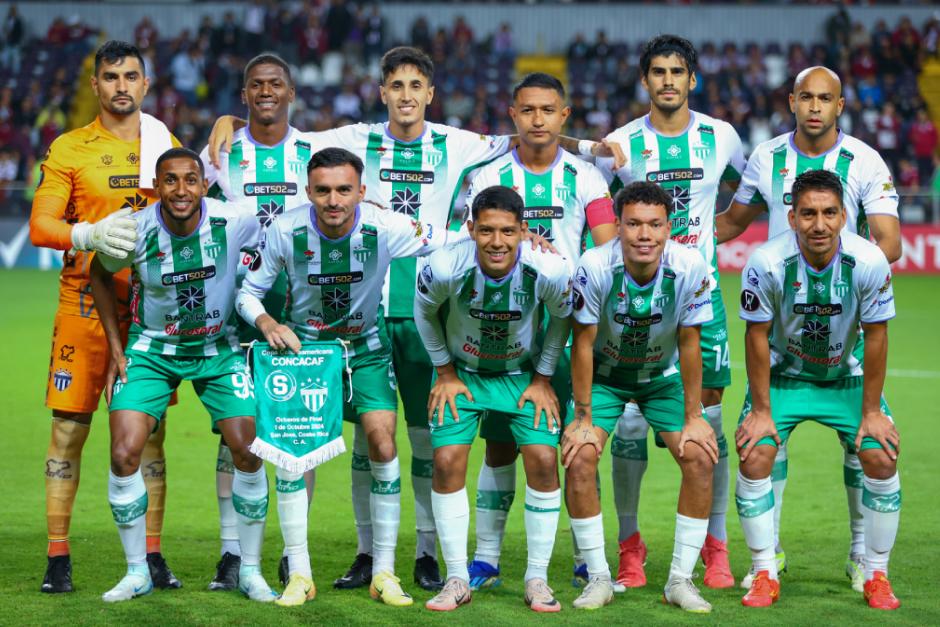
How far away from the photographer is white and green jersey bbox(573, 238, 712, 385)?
5203 mm

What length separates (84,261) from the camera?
5.66 m

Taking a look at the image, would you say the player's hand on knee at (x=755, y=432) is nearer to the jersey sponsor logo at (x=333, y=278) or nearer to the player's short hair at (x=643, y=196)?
the player's short hair at (x=643, y=196)

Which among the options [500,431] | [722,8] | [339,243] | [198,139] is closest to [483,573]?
[500,431]

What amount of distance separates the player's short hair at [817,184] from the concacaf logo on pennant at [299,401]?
6.89 feet

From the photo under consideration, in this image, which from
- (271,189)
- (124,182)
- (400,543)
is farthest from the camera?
(400,543)

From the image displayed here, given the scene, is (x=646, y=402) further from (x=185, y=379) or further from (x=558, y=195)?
(x=185, y=379)

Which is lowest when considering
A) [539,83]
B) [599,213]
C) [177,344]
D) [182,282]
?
[177,344]

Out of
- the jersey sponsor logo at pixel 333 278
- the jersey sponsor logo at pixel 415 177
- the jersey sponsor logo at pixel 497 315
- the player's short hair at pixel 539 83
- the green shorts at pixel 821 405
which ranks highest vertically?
the player's short hair at pixel 539 83

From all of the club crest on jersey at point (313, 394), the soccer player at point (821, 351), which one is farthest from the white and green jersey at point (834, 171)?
the club crest on jersey at point (313, 394)

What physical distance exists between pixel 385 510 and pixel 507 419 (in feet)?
2.20

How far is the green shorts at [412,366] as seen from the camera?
582 cm

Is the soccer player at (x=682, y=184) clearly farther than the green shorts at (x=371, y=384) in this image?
Yes

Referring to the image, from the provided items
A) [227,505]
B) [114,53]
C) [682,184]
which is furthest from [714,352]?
[114,53]

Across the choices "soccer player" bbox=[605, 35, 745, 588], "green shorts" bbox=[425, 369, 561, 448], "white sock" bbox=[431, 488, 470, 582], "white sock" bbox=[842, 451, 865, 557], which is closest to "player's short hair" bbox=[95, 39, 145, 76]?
"green shorts" bbox=[425, 369, 561, 448]
